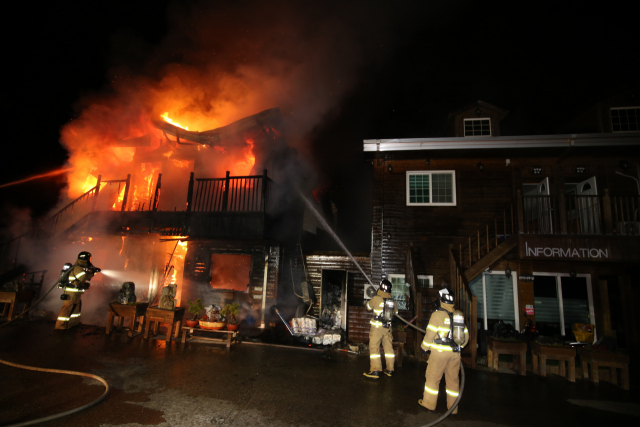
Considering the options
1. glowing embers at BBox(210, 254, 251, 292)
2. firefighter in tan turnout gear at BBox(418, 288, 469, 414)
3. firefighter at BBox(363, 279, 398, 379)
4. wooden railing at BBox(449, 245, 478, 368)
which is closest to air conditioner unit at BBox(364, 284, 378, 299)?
wooden railing at BBox(449, 245, 478, 368)

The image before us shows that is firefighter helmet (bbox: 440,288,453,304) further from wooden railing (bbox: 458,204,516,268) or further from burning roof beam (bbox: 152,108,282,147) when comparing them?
burning roof beam (bbox: 152,108,282,147)

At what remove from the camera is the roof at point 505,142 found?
29.5ft

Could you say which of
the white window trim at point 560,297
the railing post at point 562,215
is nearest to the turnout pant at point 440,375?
the railing post at point 562,215

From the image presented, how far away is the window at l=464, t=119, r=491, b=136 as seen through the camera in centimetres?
1113

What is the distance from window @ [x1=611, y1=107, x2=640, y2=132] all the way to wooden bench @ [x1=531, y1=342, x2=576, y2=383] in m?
8.43

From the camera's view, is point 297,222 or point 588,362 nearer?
point 588,362

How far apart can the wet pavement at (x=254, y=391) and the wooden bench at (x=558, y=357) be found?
0.75 ft

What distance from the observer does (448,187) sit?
10484 millimetres

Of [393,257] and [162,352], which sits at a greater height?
[393,257]

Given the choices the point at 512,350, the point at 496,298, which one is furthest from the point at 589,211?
the point at 512,350

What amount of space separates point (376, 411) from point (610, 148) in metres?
10.9

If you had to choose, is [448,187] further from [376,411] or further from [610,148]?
[376,411]

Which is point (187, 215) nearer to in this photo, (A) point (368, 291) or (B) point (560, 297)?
(A) point (368, 291)

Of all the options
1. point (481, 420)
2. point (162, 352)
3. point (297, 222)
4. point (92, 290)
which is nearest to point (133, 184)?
point (92, 290)
